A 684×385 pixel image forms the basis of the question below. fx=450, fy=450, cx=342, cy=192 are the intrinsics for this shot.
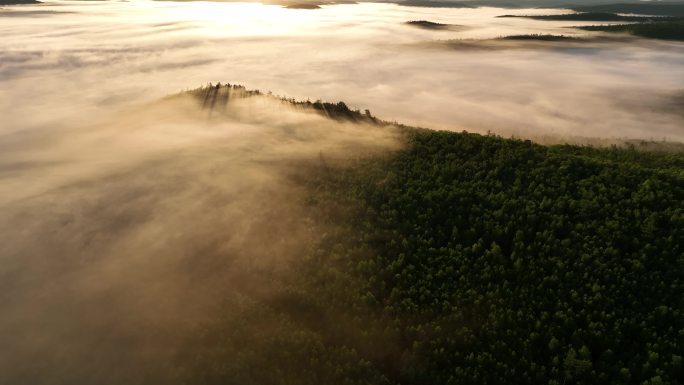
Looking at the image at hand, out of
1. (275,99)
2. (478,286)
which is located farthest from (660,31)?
(478,286)

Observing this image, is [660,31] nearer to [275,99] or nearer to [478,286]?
[275,99]

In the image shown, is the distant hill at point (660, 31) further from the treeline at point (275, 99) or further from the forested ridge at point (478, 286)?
the forested ridge at point (478, 286)

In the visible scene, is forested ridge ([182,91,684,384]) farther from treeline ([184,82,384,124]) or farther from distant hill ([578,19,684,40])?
distant hill ([578,19,684,40])

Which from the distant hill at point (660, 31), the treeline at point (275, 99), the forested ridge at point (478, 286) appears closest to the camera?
the forested ridge at point (478, 286)

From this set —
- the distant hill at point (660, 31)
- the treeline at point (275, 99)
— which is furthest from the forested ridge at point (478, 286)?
the distant hill at point (660, 31)

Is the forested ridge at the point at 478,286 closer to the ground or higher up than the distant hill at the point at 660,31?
closer to the ground

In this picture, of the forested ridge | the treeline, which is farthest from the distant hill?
the forested ridge

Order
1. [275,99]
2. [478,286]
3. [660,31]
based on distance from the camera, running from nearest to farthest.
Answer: [478,286], [275,99], [660,31]

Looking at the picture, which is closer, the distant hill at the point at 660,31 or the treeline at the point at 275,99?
the treeline at the point at 275,99

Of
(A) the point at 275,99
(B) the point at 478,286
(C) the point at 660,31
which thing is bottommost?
(B) the point at 478,286

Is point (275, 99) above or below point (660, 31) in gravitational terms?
below
